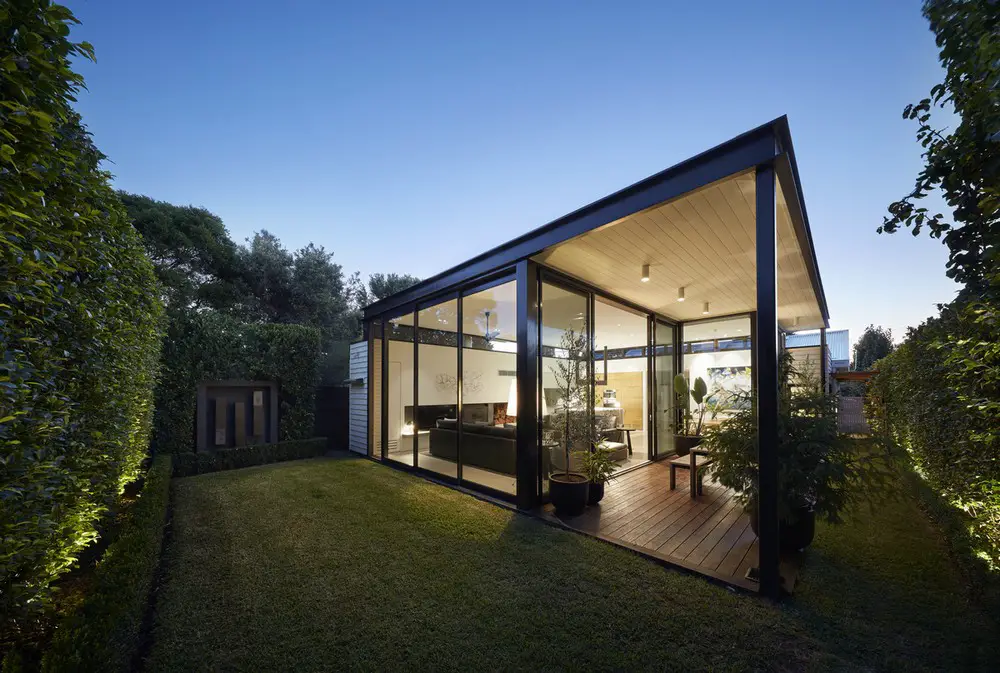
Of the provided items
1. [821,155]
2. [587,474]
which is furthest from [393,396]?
[821,155]

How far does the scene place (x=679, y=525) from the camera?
3977 mm

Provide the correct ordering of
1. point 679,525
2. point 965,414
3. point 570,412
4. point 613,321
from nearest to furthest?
1. point 965,414
2. point 679,525
3. point 570,412
4. point 613,321

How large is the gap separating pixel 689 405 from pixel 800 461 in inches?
192

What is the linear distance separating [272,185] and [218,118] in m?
2.81

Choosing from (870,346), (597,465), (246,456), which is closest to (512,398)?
(597,465)

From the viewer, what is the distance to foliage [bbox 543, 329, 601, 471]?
15.3 ft

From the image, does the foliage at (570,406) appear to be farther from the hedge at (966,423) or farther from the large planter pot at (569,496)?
the hedge at (966,423)

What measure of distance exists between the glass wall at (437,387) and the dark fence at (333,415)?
2.17 metres

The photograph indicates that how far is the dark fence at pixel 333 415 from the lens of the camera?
853 centimetres

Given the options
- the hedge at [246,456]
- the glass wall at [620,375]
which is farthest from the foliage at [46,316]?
the hedge at [246,456]

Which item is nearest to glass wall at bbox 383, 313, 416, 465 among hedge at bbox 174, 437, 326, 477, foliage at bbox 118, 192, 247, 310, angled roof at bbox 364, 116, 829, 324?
hedge at bbox 174, 437, 326, 477

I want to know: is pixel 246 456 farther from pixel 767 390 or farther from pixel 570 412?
pixel 767 390

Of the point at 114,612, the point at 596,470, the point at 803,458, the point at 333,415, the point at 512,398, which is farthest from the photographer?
the point at 333,415

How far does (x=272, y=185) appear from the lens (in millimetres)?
9383
